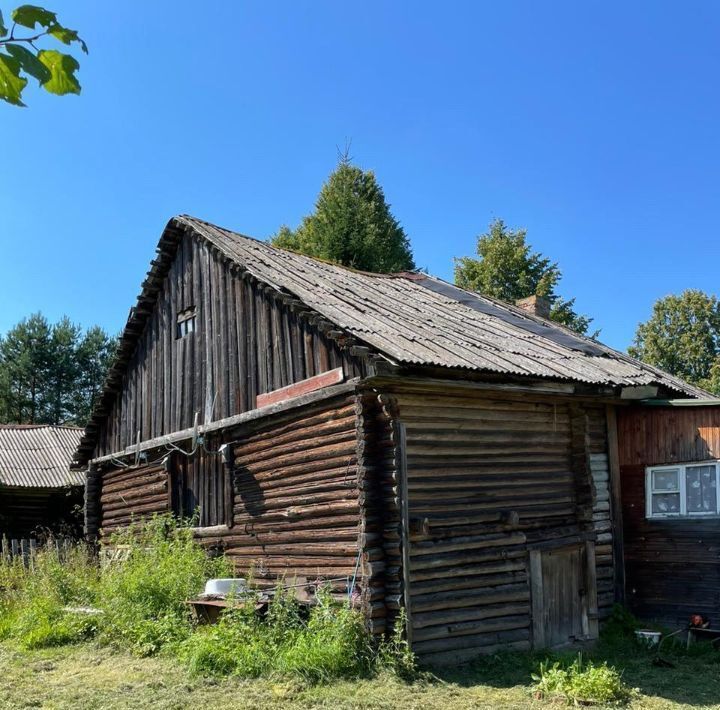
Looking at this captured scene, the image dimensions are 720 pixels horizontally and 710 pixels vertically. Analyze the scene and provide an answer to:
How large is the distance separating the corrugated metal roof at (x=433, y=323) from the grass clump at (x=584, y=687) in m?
3.68

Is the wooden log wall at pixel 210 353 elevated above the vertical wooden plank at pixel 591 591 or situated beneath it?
elevated above

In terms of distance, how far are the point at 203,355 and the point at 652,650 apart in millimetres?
8712

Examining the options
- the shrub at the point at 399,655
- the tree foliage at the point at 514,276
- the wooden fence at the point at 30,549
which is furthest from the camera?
the tree foliage at the point at 514,276

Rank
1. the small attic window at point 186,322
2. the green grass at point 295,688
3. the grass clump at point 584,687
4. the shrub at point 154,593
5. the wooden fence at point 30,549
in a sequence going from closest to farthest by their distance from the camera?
1. the green grass at point 295,688
2. the grass clump at point 584,687
3. the shrub at point 154,593
4. the wooden fence at point 30,549
5. the small attic window at point 186,322

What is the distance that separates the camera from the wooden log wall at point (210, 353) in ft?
38.0

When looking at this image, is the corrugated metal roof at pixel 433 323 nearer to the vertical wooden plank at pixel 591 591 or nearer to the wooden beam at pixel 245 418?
the wooden beam at pixel 245 418

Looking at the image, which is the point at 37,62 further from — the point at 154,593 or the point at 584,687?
the point at 154,593

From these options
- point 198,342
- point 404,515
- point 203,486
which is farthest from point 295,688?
point 198,342

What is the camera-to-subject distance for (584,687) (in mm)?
8406

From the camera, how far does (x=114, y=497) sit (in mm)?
16969

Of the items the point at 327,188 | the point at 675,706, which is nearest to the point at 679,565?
the point at 675,706

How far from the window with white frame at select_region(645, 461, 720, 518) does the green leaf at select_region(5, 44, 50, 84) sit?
11.5 m

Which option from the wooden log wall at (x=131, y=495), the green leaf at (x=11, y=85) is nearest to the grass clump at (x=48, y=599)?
the wooden log wall at (x=131, y=495)

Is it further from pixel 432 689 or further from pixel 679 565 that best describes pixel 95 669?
pixel 679 565
